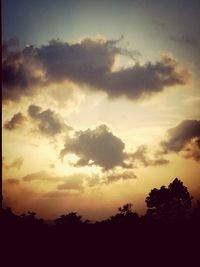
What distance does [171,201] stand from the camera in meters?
64.9

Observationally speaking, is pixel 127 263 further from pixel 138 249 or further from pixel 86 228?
pixel 86 228

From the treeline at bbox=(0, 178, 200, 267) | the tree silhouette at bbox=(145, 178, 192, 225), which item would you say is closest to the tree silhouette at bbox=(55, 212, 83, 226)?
the treeline at bbox=(0, 178, 200, 267)

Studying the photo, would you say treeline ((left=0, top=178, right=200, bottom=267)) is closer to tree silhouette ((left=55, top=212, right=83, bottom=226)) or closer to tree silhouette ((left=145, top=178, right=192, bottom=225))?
tree silhouette ((left=55, top=212, right=83, bottom=226))

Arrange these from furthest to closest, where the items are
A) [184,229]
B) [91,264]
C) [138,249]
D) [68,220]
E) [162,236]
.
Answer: [68,220]
[184,229]
[162,236]
[138,249]
[91,264]

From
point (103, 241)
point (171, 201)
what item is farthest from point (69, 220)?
point (171, 201)

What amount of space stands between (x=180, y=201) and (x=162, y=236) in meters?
38.7

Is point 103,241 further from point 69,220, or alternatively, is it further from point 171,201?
point 171,201

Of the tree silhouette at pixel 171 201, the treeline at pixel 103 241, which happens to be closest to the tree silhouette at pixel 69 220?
the treeline at pixel 103 241

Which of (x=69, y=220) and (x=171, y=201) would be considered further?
(x=171, y=201)

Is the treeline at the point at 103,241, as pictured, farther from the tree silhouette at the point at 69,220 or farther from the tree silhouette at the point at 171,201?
the tree silhouette at the point at 171,201

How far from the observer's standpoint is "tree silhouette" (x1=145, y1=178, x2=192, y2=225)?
6444 cm

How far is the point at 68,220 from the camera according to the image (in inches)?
1475

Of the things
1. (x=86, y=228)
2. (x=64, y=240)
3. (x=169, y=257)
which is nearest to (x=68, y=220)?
(x=86, y=228)

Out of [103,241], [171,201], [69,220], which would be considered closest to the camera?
[103,241]
